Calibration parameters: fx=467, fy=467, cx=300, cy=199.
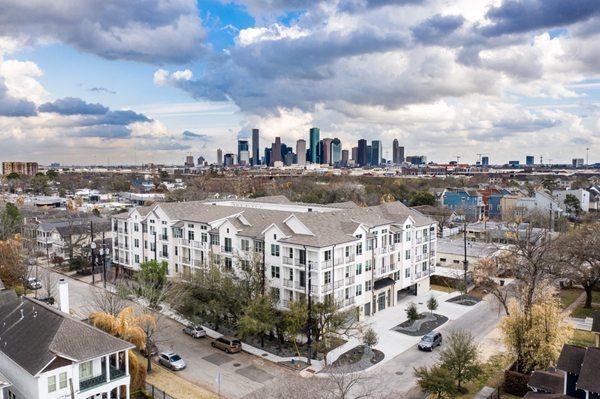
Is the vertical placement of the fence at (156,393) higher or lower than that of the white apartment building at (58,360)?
lower

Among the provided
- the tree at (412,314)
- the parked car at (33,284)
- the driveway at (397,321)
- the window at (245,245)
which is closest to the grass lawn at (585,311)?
the driveway at (397,321)

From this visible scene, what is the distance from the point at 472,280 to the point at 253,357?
30.5 metres

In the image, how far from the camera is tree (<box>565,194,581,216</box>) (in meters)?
105

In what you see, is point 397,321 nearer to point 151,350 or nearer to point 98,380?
point 151,350

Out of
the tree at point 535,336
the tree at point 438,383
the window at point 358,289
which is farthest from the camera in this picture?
the window at point 358,289

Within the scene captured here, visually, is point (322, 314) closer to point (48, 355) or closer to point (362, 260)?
point (362, 260)

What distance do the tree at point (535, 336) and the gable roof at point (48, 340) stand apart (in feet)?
77.6

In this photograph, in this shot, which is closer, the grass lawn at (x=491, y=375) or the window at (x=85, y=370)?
the window at (x=85, y=370)

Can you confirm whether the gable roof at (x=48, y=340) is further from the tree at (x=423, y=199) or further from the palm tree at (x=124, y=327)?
the tree at (x=423, y=199)

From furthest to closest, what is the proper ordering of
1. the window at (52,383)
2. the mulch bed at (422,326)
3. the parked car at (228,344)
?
1. the mulch bed at (422,326)
2. the parked car at (228,344)
3. the window at (52,383)

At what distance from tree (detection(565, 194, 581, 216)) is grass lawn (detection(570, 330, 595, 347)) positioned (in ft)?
250

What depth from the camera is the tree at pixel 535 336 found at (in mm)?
29000

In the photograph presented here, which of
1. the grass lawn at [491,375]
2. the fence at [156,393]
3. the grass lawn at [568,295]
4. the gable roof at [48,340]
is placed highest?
the gable roof at [48,340]

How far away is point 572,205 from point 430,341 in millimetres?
87378
